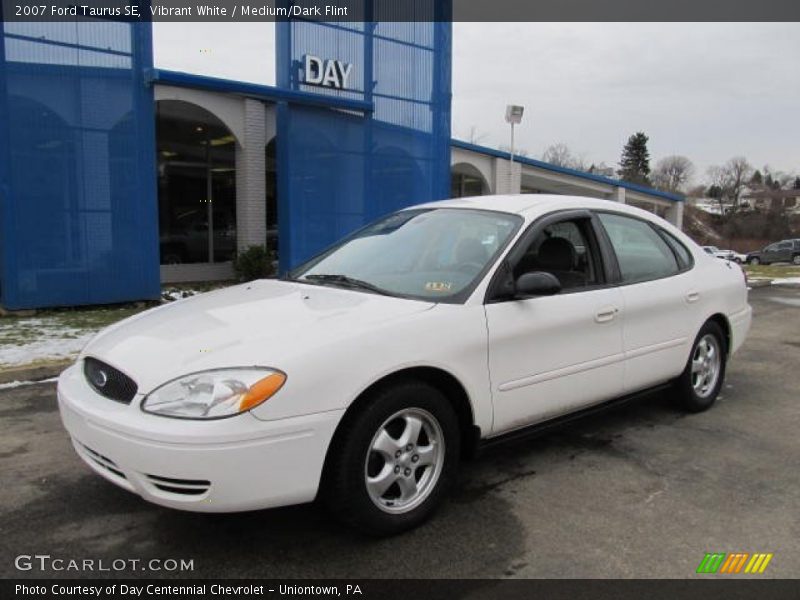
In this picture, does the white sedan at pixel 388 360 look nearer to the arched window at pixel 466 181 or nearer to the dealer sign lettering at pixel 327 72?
the dealer sign lettering at pixel 327 72

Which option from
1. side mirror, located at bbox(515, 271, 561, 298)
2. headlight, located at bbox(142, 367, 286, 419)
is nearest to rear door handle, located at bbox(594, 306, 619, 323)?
side mirror, located at bbox(515, 271, 561, 298)

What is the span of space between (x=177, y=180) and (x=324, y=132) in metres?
4.38

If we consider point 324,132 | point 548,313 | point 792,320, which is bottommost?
point 792,320

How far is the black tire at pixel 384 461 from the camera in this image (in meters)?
2.87

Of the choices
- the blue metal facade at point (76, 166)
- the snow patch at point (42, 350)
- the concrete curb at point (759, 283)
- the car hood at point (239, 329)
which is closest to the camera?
the car hood at point (239, 329)

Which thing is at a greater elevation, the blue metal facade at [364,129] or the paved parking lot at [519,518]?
the blue metal facade at [364,129]

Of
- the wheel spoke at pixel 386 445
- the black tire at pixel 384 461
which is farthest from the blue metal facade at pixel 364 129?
the wheel spoke at pixel 386 445

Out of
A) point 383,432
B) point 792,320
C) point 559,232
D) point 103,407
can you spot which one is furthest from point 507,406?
point 792,320

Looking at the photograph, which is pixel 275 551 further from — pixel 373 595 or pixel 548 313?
pixel 548 313

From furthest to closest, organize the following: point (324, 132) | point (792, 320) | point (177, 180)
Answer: point (177, 180) → point (324, 132) → point (792, 320)

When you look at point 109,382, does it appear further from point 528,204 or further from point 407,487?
point 528,204

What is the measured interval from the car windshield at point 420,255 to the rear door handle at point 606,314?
74 centimetres

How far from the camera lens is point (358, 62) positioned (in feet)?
42.6

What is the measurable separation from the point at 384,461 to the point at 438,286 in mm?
979
